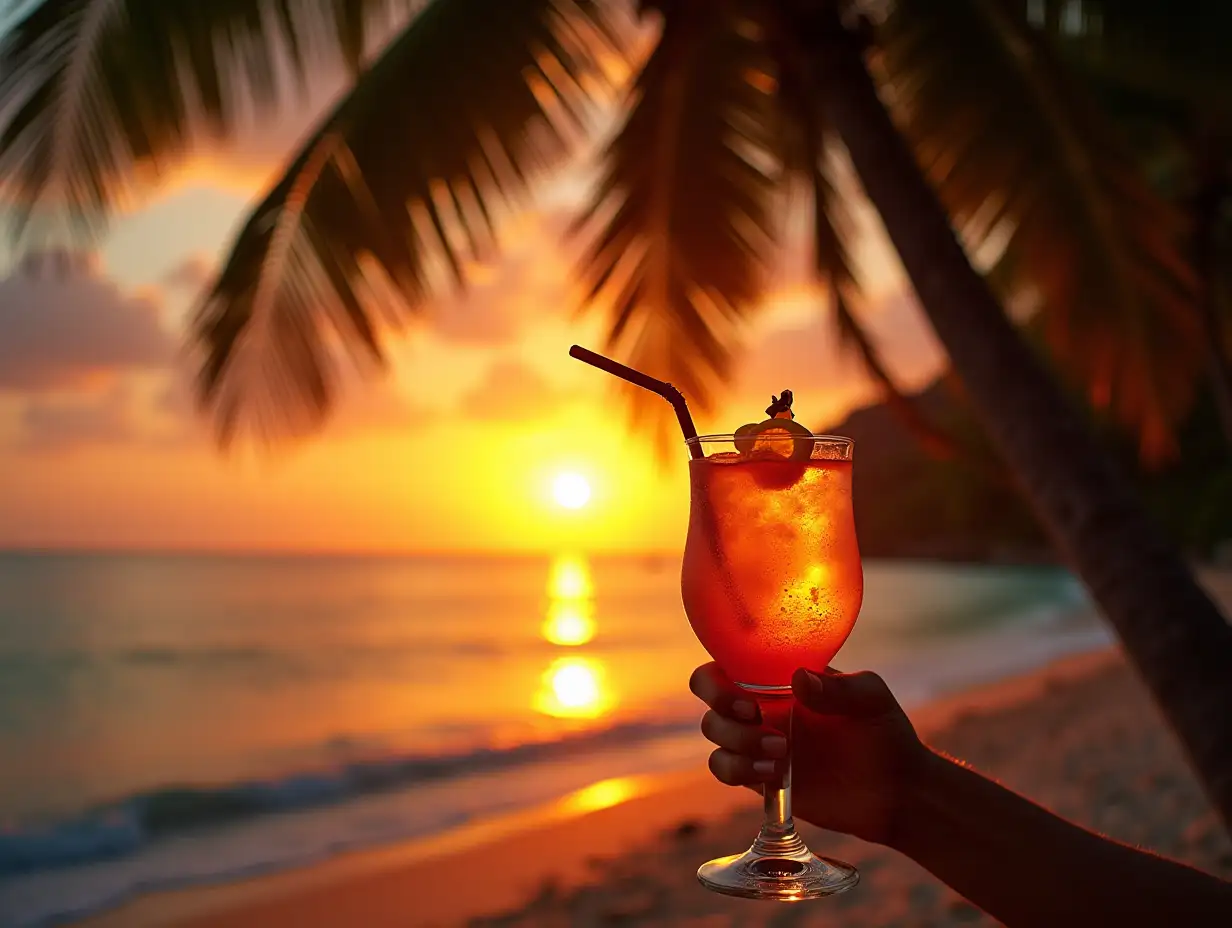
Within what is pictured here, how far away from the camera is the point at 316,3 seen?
3957mm

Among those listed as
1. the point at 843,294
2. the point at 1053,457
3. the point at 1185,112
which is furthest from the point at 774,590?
the point at 1185,112

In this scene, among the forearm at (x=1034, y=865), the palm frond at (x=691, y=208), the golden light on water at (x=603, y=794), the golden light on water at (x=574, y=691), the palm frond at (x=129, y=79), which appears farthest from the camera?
the golden light on water at (x=574, y=691)

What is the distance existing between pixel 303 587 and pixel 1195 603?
116ft

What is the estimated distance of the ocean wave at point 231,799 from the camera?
6070 millimetres

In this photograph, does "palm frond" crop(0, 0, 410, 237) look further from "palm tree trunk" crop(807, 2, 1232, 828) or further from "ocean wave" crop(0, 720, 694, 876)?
"ocean wave" crop(0, 720, 694, 876)

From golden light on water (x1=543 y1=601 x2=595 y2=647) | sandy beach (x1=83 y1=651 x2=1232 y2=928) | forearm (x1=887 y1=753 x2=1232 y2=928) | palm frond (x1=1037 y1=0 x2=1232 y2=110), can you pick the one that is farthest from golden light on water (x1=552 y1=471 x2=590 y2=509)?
golden light on water (x1=543 y1=601 x2=595 y2=647)

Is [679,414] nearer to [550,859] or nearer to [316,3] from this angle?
[316,3]

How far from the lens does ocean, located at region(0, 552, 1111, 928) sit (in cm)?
618

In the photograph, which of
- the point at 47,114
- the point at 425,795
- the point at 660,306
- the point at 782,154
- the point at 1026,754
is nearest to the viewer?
the point at 47,114

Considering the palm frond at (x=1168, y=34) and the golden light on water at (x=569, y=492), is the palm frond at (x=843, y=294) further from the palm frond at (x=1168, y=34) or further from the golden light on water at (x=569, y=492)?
the golden light on water at (x=569, y=492)

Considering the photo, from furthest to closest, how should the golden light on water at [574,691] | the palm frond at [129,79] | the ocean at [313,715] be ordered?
→ the golden light on water at [574,691]
the ocean at [313,715]
the palm frond at [129,79]

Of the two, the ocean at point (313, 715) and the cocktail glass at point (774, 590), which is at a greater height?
the cocktail glass at point (774, 590)

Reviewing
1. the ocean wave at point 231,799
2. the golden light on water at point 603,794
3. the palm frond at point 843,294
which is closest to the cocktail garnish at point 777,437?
the palm frond at point 843,294

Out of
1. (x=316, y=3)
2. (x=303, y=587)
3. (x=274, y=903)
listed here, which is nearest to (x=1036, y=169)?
(x=316, y=3)
